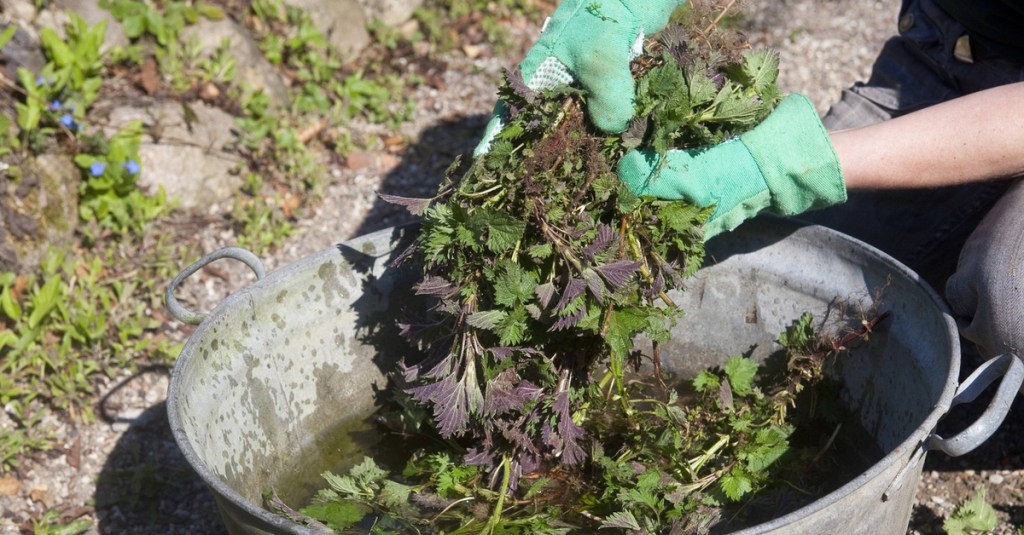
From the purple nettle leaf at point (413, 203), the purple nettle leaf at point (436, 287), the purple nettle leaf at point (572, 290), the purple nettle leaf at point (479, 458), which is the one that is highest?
the purple nettle leaf at point (413, 203)

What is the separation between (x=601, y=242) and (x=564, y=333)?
9.2 inches

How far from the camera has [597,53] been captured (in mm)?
1980

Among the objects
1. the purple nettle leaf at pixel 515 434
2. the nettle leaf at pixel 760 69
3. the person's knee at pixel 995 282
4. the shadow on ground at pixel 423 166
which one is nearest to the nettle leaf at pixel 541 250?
the purple nettle leaf at pixel 515 434

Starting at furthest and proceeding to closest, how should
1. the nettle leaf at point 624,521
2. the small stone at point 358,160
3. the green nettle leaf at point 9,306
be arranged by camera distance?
the small stone at point 358,160
the green nettle leaf at point 9,306
the nettle leaf at point 624,521

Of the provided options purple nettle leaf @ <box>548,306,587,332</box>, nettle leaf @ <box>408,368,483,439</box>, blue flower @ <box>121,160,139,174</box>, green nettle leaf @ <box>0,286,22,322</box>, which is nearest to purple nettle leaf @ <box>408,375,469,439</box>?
nettle leaf @ <box>408,368,483,439</box>

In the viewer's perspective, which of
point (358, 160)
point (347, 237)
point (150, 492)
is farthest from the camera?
point (358, 160)

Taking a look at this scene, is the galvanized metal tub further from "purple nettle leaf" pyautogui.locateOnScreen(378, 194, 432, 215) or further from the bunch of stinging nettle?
"purple nettle leaf" pyautogui.locateOnScreen(378, 194, 432, 215)

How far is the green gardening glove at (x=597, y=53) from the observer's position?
1.95m

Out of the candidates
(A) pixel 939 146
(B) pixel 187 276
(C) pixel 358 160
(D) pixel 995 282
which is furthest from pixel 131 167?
(D) pixel 995 282

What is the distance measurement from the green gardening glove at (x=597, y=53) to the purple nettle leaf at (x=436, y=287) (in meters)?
0.29

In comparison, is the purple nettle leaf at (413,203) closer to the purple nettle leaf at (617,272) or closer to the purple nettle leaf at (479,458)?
the purple nettle leaf at (617,272)

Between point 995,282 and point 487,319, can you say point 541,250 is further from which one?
point 995,282

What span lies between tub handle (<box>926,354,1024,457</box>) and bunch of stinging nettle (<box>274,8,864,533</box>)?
1.35ft

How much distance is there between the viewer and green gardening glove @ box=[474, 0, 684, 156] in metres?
1.95
